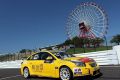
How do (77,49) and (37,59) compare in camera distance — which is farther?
(77,49)

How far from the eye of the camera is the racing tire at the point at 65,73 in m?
11.9

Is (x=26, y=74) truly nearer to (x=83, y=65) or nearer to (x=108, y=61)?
(x=83, y=65)

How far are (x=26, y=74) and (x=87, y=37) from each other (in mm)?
32947

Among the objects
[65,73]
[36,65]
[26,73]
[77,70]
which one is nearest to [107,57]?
[26,73]

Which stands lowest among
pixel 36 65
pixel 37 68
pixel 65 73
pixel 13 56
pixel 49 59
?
pixel 65 73

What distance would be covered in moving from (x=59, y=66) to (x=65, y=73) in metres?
0.48

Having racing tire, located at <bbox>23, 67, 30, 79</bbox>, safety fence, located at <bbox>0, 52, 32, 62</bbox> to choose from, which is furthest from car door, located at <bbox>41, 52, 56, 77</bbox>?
safety fence, located at <bbox>0, 52, 32, 62</bbox>

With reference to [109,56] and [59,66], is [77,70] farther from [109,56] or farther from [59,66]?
[109,56]

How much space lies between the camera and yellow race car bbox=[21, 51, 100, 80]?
38.6 ft

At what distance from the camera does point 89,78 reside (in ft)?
40.9

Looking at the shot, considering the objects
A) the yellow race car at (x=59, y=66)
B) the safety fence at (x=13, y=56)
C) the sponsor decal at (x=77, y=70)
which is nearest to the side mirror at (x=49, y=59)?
the yellow race car at (x=59, y=66)

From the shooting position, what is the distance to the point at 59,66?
1249cm

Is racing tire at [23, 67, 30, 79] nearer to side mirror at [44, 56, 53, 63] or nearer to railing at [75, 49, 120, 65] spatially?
side mirror at [44, 56, 53, 63]

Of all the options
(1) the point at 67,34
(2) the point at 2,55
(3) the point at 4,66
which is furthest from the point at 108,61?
(1) the point at 67,34
